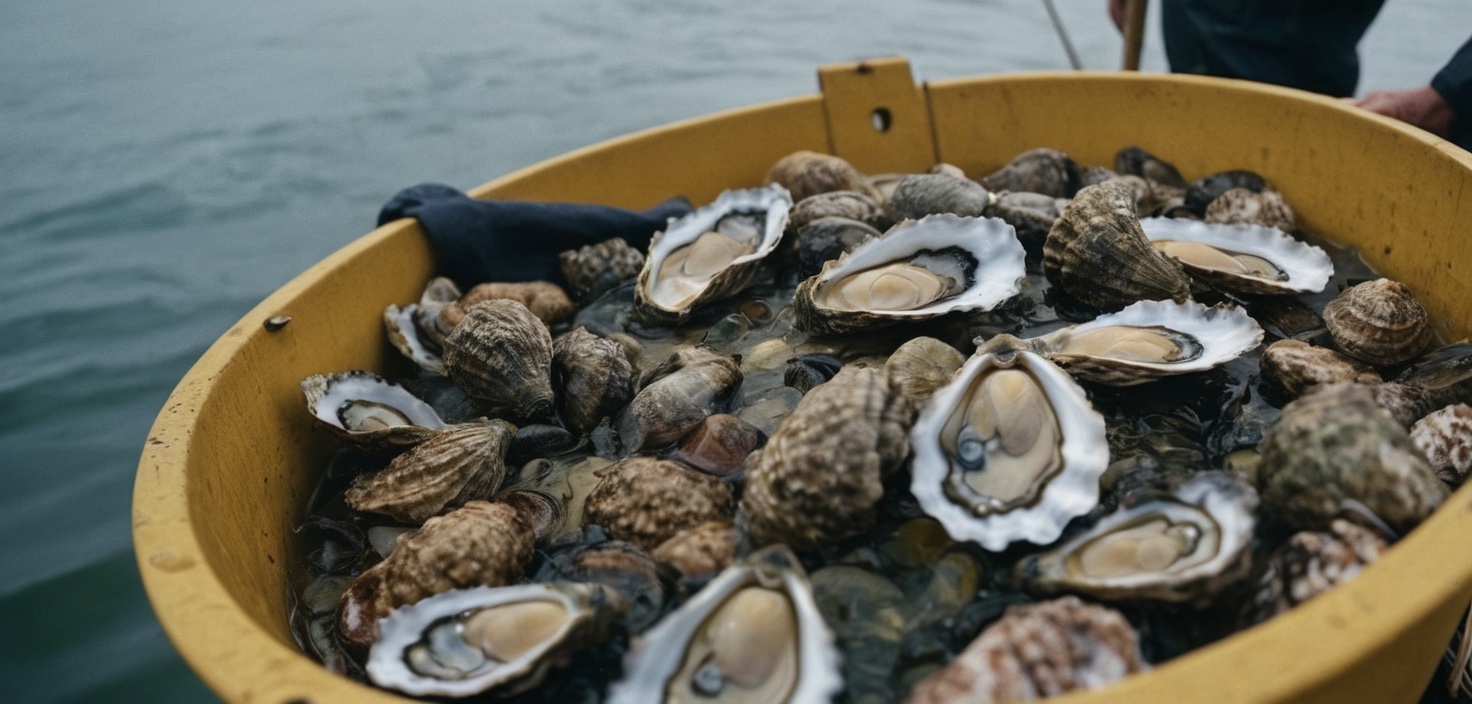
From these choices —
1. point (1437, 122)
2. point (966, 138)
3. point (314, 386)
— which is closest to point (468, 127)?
point (966, 138)

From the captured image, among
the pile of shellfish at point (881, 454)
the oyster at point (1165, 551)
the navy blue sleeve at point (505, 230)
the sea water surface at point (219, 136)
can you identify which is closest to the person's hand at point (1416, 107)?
the pile of shellfish at point (881, 454)

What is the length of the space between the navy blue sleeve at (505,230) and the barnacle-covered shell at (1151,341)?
1054mm

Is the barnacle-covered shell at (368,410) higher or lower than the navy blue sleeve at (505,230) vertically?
lower

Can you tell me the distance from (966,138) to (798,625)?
185cm

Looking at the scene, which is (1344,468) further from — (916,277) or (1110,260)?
(916,277)

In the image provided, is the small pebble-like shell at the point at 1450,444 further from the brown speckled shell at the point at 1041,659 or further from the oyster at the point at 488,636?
the oyster at the point at 488,636

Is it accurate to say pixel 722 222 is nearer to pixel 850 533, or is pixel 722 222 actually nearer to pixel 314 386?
pixel 314 386

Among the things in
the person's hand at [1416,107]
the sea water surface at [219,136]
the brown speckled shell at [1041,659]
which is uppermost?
the person's hand at [1416,107]

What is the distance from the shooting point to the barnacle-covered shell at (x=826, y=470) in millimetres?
1142

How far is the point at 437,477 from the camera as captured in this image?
1462 mm

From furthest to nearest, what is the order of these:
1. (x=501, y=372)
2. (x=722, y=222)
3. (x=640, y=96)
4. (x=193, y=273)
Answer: (x=640, y=96) → (x=193, y=273) → (x=722, y=222) → (x=501, y=372)

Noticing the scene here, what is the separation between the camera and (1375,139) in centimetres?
188

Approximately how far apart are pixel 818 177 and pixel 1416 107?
4.47 feet

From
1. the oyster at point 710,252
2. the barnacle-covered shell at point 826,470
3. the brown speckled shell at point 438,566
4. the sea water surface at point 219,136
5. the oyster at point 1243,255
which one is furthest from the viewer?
the sea water surface at point 219,136
